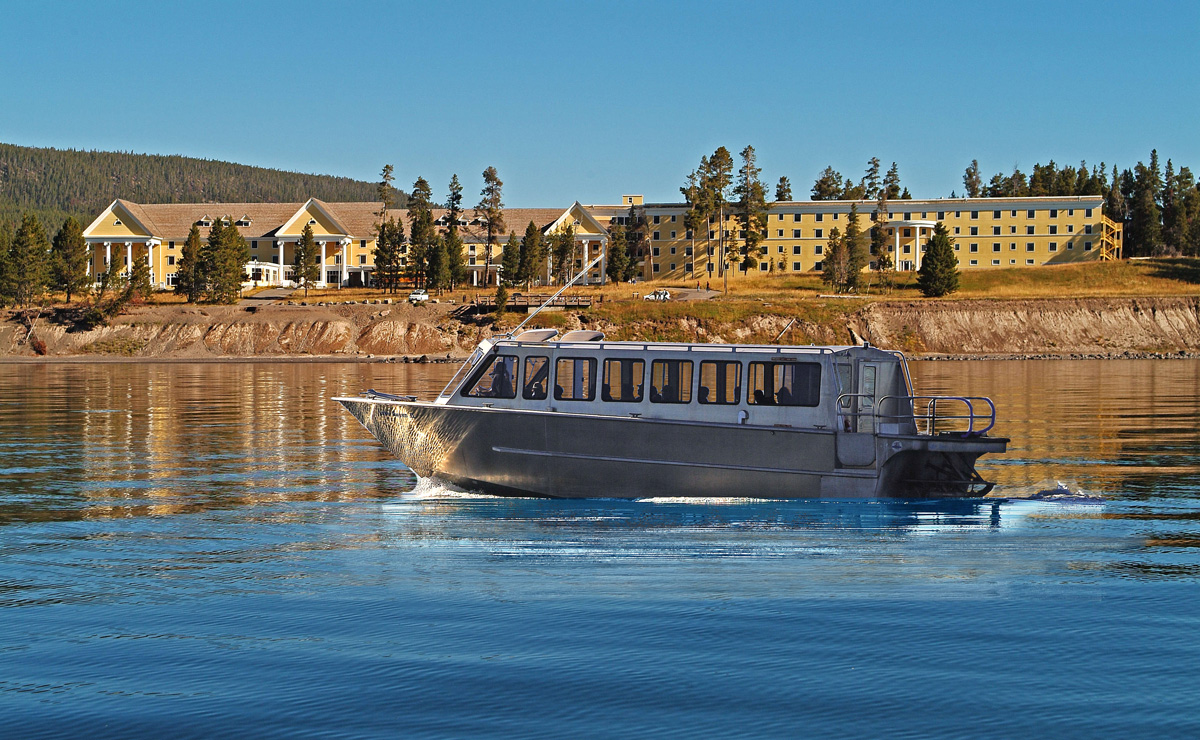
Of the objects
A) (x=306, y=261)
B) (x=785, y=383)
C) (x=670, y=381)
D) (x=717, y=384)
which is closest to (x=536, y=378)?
(x=670, y=381)

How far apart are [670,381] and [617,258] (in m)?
101

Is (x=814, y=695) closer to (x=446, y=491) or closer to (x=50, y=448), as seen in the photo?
(x=446, y=491)

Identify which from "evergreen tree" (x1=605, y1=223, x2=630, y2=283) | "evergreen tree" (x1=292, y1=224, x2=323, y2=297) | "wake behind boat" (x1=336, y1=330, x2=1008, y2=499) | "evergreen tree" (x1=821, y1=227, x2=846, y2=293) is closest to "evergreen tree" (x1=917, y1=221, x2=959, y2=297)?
"evergreen tree" (x1=821, y1=227, x2=846, y2=293)

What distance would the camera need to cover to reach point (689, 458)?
19297mm

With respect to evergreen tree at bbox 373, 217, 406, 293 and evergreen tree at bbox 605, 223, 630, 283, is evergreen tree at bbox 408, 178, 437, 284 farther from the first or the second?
evergreen tree at bbox 605, 223, 630, 283

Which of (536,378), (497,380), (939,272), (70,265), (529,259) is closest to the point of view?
(536,378)

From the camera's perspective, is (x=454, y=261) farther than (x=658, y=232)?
No

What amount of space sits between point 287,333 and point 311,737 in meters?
87.4

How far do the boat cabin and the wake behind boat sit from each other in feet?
0.07

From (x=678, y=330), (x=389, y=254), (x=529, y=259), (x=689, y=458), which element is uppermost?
(x=389, y=254)

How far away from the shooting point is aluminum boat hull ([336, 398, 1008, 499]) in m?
19.2

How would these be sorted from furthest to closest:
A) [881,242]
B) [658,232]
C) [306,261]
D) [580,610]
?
[658,232], [881,242], [306,261], [580,610]

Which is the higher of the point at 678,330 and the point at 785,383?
the point at 678,330

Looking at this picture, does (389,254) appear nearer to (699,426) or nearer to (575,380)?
(575,380)
